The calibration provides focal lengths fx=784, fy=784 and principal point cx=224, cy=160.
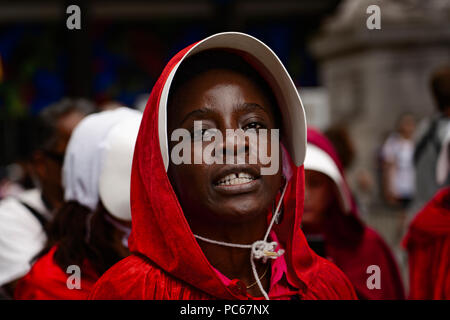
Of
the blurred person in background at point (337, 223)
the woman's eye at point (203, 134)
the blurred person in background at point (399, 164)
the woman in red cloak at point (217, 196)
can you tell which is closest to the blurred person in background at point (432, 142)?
the blurred person in background at point (337, 223)

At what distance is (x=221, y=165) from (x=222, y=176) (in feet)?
0.09

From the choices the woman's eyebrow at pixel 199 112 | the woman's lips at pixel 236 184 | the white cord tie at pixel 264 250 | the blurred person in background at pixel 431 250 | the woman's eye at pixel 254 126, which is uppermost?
the woman's eyebrow at pixel 199 112

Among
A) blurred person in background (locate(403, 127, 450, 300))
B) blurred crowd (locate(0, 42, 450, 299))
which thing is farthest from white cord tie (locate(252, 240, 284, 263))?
blurred person in background (locate(403, 127, 450, 300))

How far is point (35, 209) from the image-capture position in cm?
360

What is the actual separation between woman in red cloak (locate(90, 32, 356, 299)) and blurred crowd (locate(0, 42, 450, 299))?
497 mm

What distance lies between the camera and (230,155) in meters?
1.80

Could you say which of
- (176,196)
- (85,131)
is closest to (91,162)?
(85,131)

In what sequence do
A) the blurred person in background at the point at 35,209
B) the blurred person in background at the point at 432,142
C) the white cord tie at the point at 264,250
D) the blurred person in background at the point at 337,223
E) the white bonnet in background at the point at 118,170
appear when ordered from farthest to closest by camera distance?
the blurred person in background at the point at 432,142 → the blurred person in background at the point at 337,223 → the blurred person in background at the point at 35,209 → the white bonnet in background at the point at 118,170 → the white cord tie at the point at 264,250

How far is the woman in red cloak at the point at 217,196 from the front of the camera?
5.99 ft

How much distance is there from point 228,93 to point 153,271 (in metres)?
0.46

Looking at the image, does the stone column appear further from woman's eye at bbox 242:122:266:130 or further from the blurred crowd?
woman's eye at bbox 242:122:266:130

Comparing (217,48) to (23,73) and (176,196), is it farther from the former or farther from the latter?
(23,73)

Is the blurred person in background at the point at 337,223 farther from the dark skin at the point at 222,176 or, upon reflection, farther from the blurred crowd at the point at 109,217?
the dark skin at the point at 222,176
